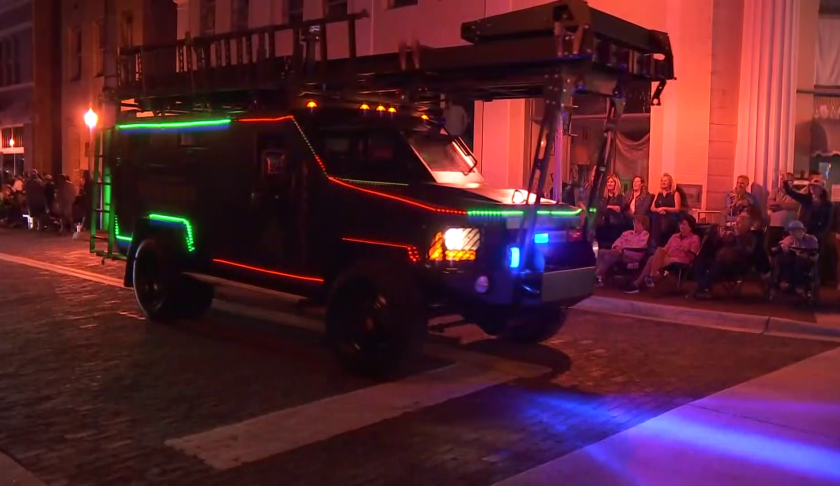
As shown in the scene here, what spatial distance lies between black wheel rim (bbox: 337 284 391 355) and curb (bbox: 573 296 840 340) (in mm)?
4869

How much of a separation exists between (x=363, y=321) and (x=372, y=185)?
49.7 inches

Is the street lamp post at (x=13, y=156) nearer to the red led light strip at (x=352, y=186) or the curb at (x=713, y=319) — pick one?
the red led light strip at (x=352, y=186)

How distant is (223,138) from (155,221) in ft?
5.82

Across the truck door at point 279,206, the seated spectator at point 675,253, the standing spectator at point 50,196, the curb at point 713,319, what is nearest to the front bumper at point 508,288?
the truck door at point 279,206

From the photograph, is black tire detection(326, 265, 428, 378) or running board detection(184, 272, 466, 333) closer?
black tire detection(326, 265, 428, 378)

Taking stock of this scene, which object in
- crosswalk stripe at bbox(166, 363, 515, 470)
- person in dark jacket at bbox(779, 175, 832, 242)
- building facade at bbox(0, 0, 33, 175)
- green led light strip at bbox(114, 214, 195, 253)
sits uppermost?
building facade at bbox(0, 0, 33, 175)

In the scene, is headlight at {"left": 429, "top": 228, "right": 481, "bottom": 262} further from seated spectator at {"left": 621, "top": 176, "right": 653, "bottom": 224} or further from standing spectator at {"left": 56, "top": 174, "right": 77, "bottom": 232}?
standing spectator at {"left": 56, "top": 174, "right": 77, "bottom": 232}

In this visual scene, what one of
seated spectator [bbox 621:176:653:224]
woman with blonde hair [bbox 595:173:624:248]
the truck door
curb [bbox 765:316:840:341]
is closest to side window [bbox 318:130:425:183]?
the truck door

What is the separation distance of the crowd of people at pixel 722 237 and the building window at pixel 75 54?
21168mm

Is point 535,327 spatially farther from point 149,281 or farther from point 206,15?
point 206,15

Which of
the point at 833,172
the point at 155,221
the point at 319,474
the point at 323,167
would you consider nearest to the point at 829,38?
the point at 833,172

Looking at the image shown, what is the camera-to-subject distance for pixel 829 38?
13.9m

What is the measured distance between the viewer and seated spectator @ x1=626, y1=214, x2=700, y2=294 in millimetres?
11719

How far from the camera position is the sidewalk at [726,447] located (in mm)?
5020
